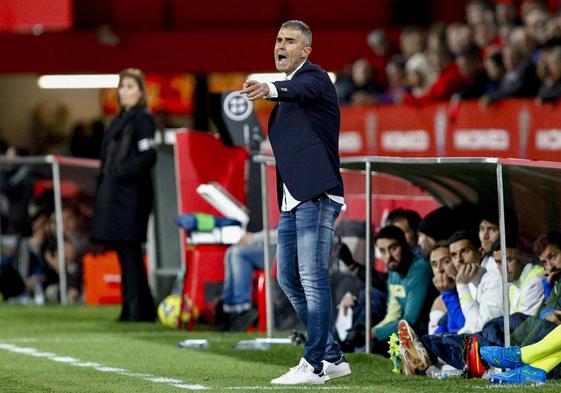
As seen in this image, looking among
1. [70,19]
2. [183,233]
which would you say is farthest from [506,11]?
[183,233]

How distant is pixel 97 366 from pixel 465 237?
102 inches

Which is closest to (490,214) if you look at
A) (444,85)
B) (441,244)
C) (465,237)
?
(465,237)

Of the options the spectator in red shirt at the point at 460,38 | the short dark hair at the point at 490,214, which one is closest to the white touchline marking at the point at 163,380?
the short dark hair at the point at 490,214

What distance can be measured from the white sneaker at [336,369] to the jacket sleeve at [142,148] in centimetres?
473

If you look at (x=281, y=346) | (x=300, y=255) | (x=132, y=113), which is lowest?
(x=281, y=346)

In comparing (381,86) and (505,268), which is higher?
(381,86)

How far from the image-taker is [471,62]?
21.0 m

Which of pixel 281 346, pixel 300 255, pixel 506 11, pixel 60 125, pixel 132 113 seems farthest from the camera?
pixel 60 125

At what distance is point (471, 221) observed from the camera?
10.9 metres

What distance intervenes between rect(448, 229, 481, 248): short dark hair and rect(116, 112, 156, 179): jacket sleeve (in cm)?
420

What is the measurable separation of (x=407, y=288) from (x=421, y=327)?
30 cm

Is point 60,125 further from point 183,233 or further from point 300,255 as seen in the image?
point 300,255

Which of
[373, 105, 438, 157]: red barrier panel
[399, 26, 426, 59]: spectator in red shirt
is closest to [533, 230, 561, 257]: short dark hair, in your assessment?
[373, 105, 438, 157]: red barrier panel

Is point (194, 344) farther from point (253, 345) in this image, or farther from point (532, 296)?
point (532, 296)
